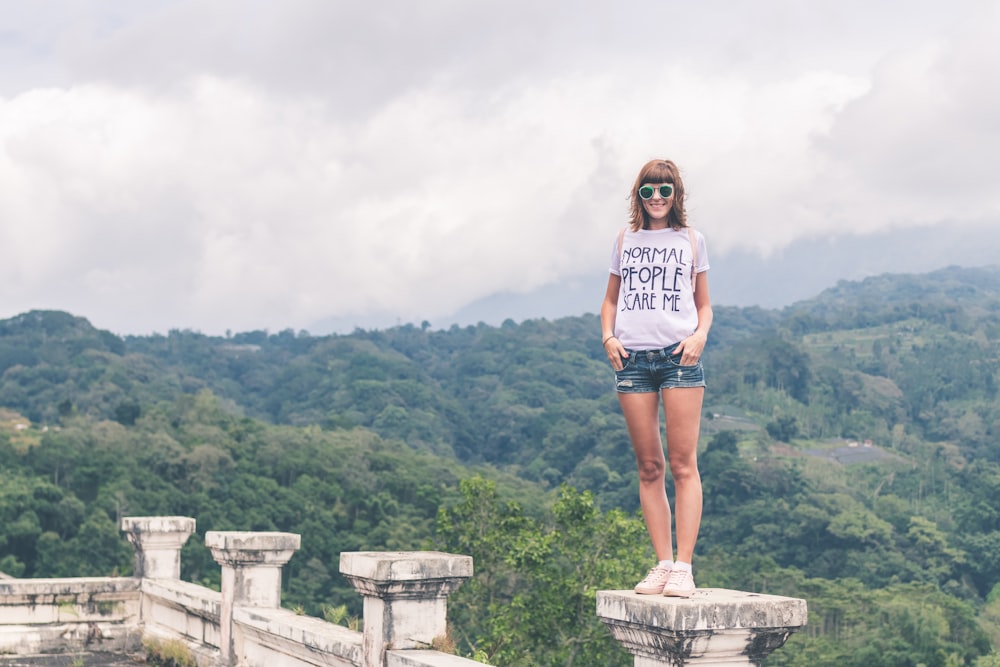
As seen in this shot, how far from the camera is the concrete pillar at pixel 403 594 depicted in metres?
5.98

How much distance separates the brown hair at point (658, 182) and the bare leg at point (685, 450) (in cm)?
73

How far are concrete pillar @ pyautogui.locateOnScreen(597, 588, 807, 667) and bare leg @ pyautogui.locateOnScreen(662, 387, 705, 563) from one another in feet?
2.41

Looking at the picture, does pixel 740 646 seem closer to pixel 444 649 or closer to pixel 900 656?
pixel 444 649

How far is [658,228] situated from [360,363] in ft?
388

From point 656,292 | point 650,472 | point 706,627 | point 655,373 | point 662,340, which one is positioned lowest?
point 706,627

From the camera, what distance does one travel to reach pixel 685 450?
15.5 feet

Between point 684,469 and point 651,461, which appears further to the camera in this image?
point 651,461

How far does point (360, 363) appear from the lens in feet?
400

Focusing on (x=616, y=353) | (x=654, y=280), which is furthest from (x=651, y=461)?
(x=654, y=280)

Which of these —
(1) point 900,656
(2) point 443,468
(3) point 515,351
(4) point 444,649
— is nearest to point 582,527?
(4) point 444,649

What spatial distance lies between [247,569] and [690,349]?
183 inches

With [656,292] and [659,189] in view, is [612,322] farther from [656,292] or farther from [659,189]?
[659,189]

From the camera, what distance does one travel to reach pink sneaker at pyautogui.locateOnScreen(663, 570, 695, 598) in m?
4.26

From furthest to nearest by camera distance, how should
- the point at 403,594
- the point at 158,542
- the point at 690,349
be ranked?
the point at 158,542 < the point at 403,594 < the point at 690,349
